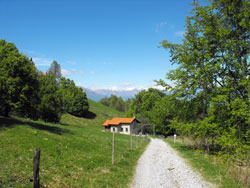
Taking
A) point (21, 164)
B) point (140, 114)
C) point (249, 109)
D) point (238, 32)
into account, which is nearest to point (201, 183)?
point (249, 109)

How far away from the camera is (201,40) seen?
18.4 meters

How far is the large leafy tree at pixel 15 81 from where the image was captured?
2245 cm

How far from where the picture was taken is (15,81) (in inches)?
910

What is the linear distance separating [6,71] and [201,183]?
76.8 ft

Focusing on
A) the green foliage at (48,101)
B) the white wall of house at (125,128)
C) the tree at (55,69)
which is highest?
the tree at (55,69)

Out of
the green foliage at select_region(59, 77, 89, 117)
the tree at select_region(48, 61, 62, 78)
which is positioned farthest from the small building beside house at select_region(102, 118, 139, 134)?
the tree at select_region(48, 61, 62, 78)

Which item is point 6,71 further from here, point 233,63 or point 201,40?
point 233,63

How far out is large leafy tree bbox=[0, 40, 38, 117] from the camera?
2245 centimetres

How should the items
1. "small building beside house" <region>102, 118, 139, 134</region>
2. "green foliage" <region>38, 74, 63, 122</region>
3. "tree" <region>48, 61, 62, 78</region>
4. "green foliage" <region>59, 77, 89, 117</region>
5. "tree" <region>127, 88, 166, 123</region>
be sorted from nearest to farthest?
"green foliage" <region>38, 74, 63, 122</region>
"small building beside house" <region>102, 118, 139, 134</region>
"tree" <region>127, 88, 166, 123</region>
"green foliage" <region>59, 77, 89, 117</region>
"tree" <region>48, 61, 62, 78</region>

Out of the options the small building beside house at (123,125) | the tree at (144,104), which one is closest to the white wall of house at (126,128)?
the small building beside house at (123,125)

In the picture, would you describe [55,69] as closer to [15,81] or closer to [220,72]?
[15,81]

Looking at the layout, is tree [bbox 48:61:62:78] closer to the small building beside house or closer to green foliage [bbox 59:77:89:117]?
green foliage [bbox 59:77:89:117]

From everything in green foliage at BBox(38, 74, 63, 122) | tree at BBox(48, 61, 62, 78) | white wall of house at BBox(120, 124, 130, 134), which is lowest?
white wall of house at BBox(120, 124, 130, 134)

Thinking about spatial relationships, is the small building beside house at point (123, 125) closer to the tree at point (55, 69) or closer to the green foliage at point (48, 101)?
the green foliage at point (48, 101)
